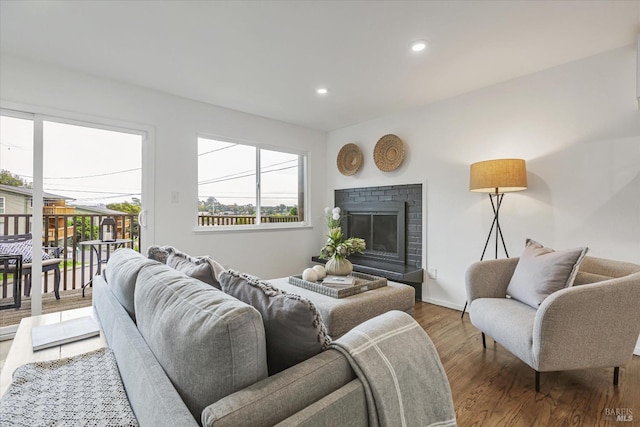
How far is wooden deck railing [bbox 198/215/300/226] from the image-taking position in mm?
3711

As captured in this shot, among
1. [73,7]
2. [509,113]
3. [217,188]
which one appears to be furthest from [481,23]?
[217,188]

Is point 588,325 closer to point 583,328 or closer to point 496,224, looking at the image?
point 583,328

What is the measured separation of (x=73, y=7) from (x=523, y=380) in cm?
364

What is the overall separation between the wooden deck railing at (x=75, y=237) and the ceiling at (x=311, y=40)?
172 centimetres

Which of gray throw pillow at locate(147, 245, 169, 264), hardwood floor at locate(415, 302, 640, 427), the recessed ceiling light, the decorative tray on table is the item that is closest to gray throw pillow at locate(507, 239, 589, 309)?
hardwood floor at locate(415, 302, 640, 427)

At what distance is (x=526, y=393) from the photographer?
1783 mm

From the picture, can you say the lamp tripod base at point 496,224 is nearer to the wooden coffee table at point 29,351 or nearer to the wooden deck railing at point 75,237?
the wooden coffee table at point 29,351

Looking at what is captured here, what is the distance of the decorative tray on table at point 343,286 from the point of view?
220 centimetres

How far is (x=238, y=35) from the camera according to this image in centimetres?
218

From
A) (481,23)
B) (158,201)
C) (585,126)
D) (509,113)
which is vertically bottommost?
(158,201)

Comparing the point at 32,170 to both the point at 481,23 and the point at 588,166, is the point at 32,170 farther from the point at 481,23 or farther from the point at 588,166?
the point at 588,166

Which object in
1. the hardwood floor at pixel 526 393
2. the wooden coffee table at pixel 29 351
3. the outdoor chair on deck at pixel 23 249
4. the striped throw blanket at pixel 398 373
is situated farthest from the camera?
the outdoor chair on deck at pixel 23 249

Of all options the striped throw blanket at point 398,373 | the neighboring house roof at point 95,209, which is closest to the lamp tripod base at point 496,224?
the striped throw blanket at point 398,373

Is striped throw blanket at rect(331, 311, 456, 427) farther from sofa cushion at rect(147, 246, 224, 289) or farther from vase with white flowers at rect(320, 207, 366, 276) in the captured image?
vase with white flowers at rect(320, 207, 366, 276)
